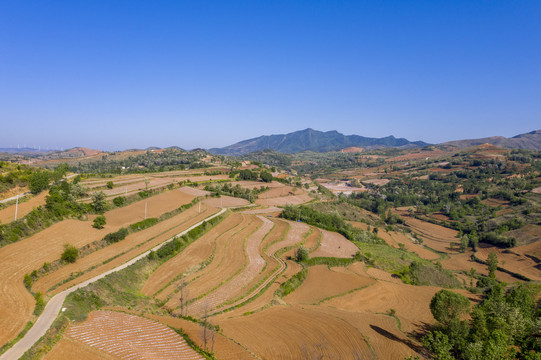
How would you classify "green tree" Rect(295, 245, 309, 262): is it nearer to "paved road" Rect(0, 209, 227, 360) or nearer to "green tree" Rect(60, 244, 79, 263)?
"paved road" Rect(0, 209, 227, 360)

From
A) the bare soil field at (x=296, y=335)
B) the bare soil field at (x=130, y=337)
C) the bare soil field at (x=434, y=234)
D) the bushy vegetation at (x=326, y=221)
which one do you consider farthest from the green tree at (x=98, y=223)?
the bare soil field at (x=434, y=234)

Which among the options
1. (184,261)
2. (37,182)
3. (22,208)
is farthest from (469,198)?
(22,208)

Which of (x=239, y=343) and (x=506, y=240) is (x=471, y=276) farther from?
Answer: (x=239, y=343)

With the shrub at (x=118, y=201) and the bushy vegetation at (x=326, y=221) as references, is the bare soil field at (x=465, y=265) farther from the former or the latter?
the shrub at (x=118, y=201)

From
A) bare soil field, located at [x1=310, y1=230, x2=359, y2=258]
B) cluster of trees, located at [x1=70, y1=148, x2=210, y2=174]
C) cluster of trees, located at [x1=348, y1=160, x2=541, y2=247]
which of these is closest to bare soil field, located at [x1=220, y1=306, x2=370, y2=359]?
bare soil field, located at [x1=310, y1=230, x2=359, y2=258]

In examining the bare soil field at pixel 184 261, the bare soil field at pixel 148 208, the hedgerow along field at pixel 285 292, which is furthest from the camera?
the bare soil field at pixel 148 208

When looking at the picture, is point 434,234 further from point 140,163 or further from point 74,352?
point 140,163

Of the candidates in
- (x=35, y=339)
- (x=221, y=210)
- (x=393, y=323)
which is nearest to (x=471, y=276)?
(x=393, y=323)
